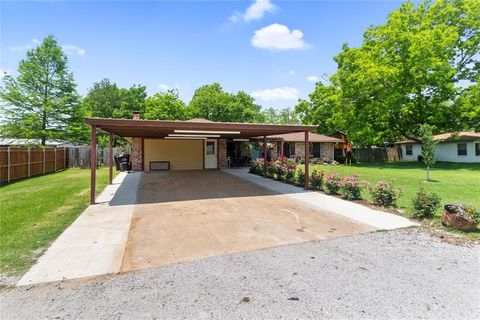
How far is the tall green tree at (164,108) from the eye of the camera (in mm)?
32625

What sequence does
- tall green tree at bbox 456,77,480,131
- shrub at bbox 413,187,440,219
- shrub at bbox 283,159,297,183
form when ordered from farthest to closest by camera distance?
tall green tree at bbox 456,77,480,131 → shrub at bbox 283,159,297,183 → shrub at bbox 413,187,440,219

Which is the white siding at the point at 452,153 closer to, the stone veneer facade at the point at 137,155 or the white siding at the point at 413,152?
the white siding at the point at 413,152

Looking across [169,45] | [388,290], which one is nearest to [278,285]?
[388,290]

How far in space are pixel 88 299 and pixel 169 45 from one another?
1122 centimetres

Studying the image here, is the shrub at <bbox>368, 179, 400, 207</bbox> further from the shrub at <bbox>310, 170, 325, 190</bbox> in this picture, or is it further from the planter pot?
the shrub at <bbox>310, 170, 325, 190</bbox>

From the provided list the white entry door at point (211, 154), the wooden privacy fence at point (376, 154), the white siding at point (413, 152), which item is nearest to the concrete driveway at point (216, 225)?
the white entry door at point (211, 154)

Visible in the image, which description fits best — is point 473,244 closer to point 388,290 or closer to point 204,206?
point 388,290

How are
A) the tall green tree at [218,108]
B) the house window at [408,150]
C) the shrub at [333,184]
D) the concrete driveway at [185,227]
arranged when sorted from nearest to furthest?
the concrete driveway at [185,227] → the shrub at [333,184] → the house window at [408,150] → the tall green tree at [218,108]

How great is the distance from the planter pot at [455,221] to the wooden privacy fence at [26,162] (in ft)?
49.1

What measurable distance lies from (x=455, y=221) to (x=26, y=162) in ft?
54.2

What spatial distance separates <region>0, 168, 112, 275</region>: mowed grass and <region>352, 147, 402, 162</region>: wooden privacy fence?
80.2 feet

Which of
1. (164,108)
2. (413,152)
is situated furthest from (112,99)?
(413,152)

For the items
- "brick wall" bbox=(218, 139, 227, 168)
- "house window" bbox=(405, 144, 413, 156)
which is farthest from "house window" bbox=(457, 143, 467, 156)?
"brick wall" bbox=(218, 139, 227, 168)

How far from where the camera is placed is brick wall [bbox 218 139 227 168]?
1762 centimetres
